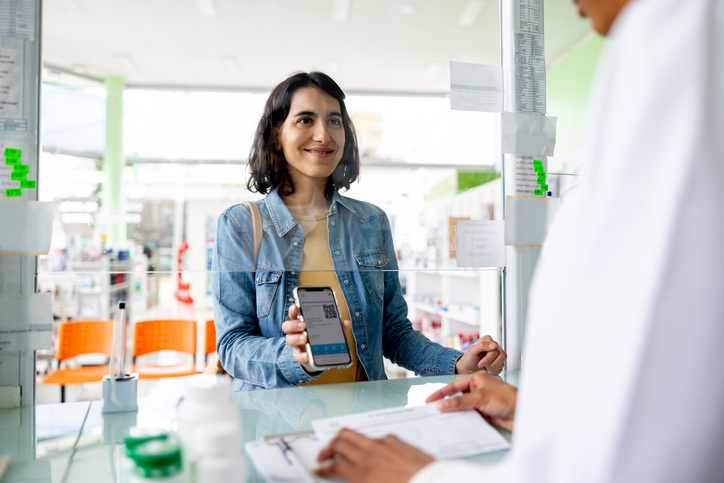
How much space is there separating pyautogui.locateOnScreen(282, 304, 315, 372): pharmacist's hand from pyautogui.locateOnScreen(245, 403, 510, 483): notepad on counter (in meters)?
0.22

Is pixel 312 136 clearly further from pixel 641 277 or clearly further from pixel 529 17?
pixel 641 277

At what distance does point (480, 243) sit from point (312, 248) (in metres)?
0.51

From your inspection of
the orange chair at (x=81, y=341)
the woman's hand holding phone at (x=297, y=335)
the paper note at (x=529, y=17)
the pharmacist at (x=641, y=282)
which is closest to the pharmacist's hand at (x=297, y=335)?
the woman's hand holding phone at (x=297, y=335)

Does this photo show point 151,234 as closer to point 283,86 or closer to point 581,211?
point 283,86

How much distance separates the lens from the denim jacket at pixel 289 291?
114 centimetres

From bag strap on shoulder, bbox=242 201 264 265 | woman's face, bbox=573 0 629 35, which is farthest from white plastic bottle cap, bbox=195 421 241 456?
bag strap on shoulder, bbox=242 201 264 265

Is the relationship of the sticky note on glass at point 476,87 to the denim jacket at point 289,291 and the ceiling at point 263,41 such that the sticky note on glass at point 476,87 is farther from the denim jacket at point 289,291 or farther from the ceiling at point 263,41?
the denim jacket at point 289,291

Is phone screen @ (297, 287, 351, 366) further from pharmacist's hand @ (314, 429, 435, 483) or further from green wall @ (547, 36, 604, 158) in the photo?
green wall @ (547, 36, 604, 158)

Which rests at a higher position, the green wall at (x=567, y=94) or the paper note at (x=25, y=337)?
the green wall at (x=567, y=94)

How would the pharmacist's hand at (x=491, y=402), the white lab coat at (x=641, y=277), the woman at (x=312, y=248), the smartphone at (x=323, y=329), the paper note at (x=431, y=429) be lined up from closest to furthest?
1. the white lab coat at (x=641, y=277)
2. the paper note at (x=431, y=429)
3. the pharmacist's hand at (x=491, y=402)
4. the smartphone at (x=323, y=329)
5. the woman at (x=312, y=248)

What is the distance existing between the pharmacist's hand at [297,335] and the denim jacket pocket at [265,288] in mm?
262

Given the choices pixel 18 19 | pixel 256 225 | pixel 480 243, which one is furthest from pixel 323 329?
pixel 18 19

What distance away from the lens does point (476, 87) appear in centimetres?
143

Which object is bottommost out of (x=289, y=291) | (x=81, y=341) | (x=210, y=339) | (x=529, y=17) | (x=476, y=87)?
(x=81, y=341)
